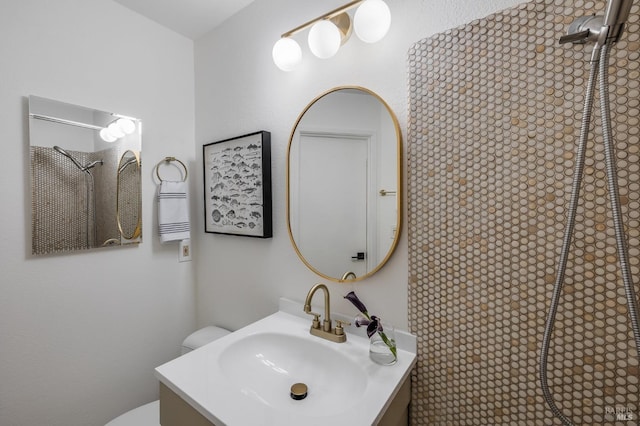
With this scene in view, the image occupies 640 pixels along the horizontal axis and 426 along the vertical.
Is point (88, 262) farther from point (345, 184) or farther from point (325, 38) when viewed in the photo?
point (325, 38)

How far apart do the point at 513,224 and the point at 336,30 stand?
2.96 feet

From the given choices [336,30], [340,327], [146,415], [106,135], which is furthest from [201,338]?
[336,30]

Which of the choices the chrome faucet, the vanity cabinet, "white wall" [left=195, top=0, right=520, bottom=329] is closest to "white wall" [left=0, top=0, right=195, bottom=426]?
"white wall" [left=195, top=0, right=520, bottom=329]

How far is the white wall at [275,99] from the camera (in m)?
0.99

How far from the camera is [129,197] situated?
57.6 inches

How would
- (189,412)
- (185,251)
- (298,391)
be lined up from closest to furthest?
(189,412) < (298,391) < (185,251)

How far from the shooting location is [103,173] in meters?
1.36

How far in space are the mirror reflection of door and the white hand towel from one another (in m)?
0.80

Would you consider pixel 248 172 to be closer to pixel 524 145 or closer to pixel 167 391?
pixel 167 391

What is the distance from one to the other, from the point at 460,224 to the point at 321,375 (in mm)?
716

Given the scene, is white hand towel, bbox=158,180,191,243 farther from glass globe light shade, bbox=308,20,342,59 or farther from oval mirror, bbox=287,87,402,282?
glass globe light shade, bbox=308,20,342,59
